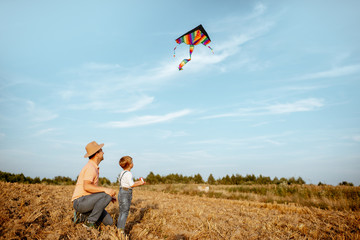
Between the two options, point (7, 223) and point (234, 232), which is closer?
point (7, 223)

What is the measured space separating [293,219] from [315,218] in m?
0.76

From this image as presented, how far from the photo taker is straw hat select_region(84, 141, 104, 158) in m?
4.96

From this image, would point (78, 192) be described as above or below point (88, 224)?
above

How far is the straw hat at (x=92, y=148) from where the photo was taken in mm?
4956

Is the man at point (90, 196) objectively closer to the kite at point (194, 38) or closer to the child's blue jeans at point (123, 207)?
the child's blue jeans at point (123, 207)

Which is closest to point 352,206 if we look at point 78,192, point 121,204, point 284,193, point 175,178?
point 284,193

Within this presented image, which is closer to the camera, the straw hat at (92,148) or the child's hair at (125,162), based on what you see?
the straw hat at (92,148)

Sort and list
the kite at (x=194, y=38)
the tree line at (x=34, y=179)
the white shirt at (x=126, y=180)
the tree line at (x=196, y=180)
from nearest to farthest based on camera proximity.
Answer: the white shirt at (x=126, y=180) → the kite at (x=194, y=38) → the tree line at (x=34, y=179) → the tree line at (x=196, y=180)

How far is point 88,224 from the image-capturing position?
184 inches

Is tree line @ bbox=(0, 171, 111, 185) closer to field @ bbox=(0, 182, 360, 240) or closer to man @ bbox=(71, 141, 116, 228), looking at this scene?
field @ bbox=(0, 182, 360, 240)

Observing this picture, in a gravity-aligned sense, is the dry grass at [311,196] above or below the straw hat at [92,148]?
below

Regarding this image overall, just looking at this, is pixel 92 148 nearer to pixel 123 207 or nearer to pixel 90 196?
pixel 90 196

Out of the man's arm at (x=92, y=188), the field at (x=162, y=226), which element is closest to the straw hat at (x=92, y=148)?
the man's arm at (x=92, y=188)

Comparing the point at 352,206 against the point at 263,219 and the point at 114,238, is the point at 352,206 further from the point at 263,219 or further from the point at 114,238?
the point at 114,238
